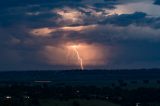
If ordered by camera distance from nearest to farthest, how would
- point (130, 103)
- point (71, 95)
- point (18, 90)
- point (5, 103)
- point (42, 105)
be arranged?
point (5, 103) < point (42, 105) < point (130, 103) < point (71, 95) < point (18, 90)

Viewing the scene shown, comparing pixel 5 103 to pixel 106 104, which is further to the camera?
pixel 106 104

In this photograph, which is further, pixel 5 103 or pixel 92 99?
pixel 92 99

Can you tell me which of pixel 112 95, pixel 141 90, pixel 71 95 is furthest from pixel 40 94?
pixel 141 90

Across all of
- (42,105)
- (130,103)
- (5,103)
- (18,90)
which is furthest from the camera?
(18,90)

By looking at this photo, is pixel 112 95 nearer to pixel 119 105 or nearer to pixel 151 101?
pixel 151 101

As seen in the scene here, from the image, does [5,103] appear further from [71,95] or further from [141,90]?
[141,90]

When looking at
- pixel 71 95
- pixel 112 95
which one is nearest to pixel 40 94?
pixel 71 95

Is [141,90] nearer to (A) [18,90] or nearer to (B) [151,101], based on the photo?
(B) [151,101]

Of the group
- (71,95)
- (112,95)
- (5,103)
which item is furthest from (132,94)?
(5,103)

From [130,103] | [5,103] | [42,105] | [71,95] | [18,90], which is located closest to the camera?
[5,103]
